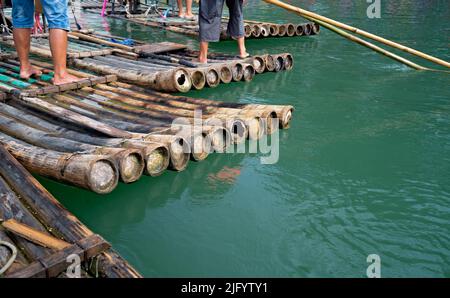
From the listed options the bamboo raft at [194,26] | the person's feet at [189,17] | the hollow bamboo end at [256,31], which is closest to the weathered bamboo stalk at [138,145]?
the bamboo raft at [194,26]

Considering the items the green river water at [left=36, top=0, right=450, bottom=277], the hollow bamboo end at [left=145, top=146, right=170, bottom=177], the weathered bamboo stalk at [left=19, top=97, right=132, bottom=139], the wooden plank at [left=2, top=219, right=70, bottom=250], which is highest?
the weathered bamboo stalk at [left=19, top=97, right=132, bottom=139]

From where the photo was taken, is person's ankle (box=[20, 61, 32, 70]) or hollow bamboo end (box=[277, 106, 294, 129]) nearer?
hollow bamboo end (box=[277, 106, 294, 129])

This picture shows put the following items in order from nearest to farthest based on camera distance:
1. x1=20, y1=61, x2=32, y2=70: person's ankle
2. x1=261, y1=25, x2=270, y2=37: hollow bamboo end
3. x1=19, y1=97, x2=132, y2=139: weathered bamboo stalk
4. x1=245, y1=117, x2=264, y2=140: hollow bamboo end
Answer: x1=19, y1=97, x2=132, y2=139: weathered bamboo stalk
x1=245, y1=117, x2=264, y2=140: hollow bamboo end
x1=20, y1=61, x2=32, y2=70: person's ankle
x1=261, y1=25, x2=270, y2=37: hollow bamboo end

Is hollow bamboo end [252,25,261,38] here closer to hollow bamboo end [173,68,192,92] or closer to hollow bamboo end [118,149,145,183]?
hollow bamboo end [173,68,192,92]

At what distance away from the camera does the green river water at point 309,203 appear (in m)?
2.81

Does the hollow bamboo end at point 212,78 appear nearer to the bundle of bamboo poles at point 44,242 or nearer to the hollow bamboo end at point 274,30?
the bundle of bamboo poles at point 44,242

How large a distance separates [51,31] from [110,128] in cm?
141

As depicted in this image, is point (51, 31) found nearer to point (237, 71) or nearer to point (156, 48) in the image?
point (237, 71)

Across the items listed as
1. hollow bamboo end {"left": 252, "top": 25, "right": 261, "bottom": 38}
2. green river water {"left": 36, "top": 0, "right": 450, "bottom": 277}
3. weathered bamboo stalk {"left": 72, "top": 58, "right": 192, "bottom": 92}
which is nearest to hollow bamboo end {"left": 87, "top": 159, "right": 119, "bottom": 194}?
green river water {"left": 36, "top": 0, "right": 450, "bottom": 277}

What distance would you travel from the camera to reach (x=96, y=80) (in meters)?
5.45

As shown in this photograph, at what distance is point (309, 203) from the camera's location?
3447 mm

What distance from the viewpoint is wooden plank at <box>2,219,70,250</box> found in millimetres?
2428

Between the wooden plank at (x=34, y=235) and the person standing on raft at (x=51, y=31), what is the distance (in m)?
2.53
